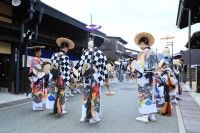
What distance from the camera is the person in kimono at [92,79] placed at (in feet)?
26.9

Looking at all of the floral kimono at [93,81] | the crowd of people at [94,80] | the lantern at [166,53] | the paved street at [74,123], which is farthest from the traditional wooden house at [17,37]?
the floral kimono at [93,81]

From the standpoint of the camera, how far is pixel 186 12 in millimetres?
21359

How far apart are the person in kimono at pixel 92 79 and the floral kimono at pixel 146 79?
104 centimetres

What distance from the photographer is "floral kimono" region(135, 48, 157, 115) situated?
872cm

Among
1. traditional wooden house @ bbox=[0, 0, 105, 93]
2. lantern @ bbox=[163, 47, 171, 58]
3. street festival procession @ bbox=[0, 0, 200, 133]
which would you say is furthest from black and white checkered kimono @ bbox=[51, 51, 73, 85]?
traditional wooden house @ bbox=[0, 0, 105, 93]

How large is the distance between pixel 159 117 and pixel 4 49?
829 cm

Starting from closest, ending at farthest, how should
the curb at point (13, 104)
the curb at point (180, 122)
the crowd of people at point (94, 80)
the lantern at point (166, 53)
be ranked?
the curb at point (180, 122), the crowd of people at point (94, 80), the curb at point (13, 104), the lantern at point (166, 53)

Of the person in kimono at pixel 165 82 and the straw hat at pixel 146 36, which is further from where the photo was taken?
the person in kimono at pixel 165 82

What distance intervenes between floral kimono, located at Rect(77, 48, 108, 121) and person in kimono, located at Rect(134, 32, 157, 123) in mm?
1064

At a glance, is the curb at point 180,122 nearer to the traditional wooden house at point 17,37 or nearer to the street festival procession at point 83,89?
the street festival procession at point 83,89

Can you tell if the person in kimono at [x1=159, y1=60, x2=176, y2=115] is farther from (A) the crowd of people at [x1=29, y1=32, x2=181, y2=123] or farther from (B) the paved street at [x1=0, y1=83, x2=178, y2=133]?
(B) the paved street at [x1=0, y1=83, x2=178, y2=133]

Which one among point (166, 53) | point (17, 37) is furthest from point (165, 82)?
point (17, 37)

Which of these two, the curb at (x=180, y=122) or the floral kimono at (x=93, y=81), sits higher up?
the floral kimono at (x=93, y=81)

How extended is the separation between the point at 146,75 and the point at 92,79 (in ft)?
5.19
